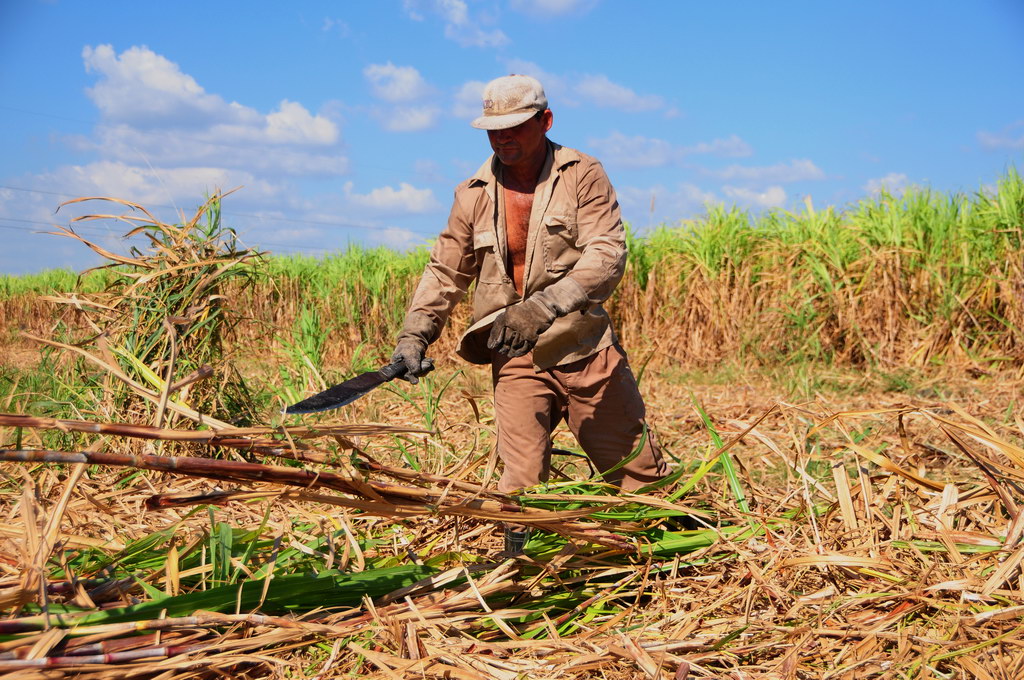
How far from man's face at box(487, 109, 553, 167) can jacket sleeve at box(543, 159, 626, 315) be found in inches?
8.2

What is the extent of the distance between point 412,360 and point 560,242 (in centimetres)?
76

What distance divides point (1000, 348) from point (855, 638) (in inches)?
255

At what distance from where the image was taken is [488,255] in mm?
3264

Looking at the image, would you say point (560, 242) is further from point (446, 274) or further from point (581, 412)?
point (581, 412)

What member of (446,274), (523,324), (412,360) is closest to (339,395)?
(412,360)

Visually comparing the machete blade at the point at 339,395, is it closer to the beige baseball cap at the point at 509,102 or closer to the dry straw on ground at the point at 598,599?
the dry straw on ground at the point at 598,599

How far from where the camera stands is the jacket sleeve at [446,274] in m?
3.27

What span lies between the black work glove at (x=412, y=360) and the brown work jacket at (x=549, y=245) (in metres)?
0.14

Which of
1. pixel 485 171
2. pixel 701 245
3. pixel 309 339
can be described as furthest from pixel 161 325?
pixel 701 245

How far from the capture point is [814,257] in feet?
27.2

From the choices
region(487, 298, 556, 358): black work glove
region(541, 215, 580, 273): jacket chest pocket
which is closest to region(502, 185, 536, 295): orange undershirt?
region(541, 215, 580, 273): jacket chest pocket

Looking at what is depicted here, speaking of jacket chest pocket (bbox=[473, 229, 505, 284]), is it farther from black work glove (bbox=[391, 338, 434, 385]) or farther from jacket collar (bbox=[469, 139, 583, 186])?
black work glove (bbox=[391, 338, 434, 385])

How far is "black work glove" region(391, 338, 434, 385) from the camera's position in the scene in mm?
2898

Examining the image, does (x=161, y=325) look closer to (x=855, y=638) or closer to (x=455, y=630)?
(x=455, y=630)
